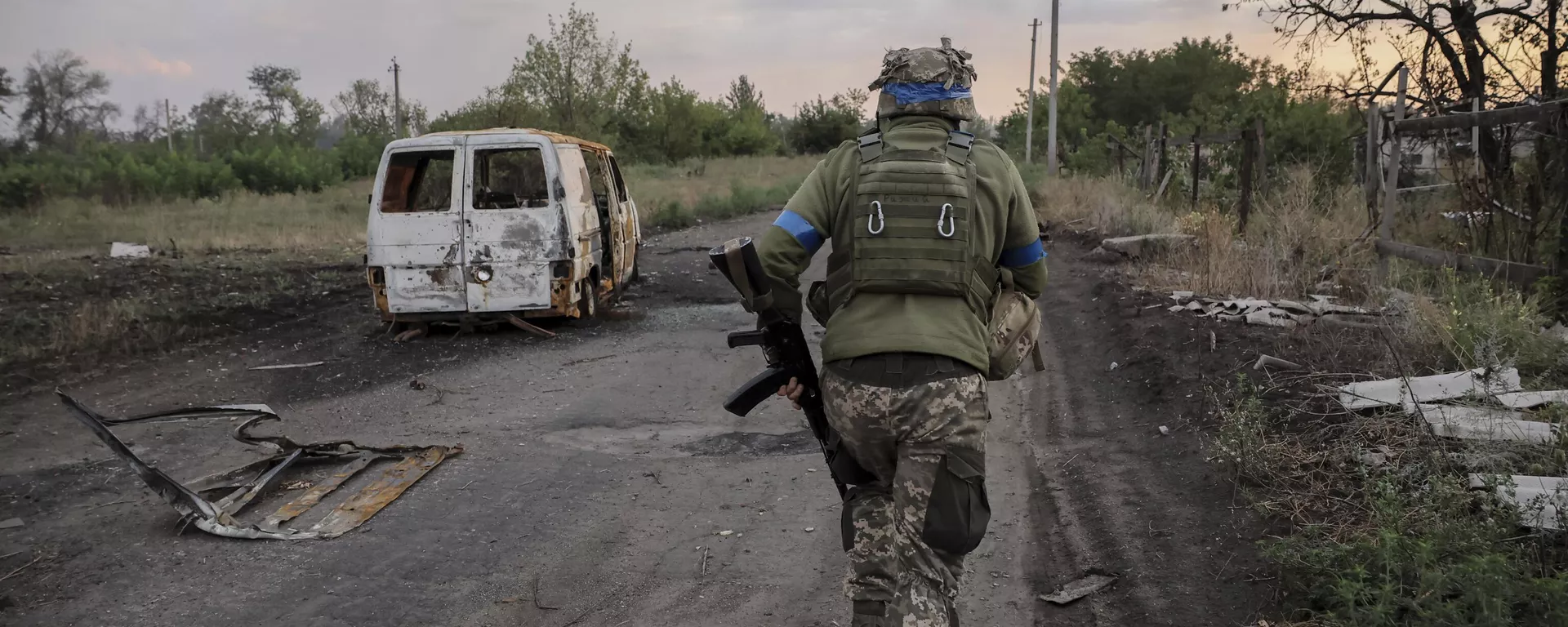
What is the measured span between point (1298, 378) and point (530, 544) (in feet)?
12.7

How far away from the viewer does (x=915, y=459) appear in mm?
2699

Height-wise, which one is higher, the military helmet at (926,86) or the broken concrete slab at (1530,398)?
the military helmet at (926,86)

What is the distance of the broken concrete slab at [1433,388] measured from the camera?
4430 millimetres

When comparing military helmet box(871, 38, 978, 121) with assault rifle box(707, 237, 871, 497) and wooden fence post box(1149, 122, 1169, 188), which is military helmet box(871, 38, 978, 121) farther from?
wooden fence post box(1149, 122, 1169, 188)

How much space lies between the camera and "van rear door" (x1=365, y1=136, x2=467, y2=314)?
867 centimetres

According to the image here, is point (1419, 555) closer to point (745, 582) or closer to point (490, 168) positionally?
point (745, 582)

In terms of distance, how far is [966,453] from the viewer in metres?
2.71

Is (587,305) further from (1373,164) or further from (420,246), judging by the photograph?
(1373,164)

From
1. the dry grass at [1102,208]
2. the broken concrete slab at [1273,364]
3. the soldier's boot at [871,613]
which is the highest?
the dry grass at [1102,208]

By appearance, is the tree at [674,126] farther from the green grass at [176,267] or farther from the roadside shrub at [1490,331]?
the roadside shrub at [1490,331]

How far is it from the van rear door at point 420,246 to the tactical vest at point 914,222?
6.66 meters

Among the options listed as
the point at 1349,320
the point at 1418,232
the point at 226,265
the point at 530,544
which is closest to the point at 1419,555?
the point at 530,544

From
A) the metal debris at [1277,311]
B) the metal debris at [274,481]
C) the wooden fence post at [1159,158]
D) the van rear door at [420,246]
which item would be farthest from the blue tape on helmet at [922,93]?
the wooden fence post at [1159,158]

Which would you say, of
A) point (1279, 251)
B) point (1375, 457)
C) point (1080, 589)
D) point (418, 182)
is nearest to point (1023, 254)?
point (1080, 589)
